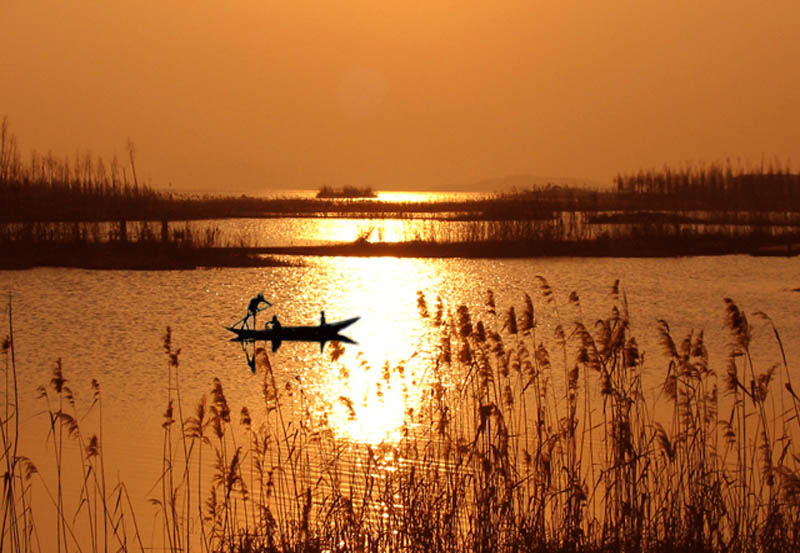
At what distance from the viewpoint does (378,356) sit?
551 inches

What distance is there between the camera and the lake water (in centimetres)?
964

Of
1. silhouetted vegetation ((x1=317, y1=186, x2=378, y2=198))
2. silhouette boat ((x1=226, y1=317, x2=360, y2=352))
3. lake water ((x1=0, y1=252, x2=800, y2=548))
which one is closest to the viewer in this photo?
lake water ((x1=0, y1=252, x2=800, y2=548))

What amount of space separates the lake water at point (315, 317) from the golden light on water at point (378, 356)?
0.04 metres

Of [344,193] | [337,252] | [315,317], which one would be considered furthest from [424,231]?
[344,193]

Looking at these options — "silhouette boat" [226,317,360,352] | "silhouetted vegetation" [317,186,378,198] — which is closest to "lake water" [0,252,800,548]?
"silhouette boat" [226,317,360,352]

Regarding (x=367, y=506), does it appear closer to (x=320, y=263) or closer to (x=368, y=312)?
(x=368, y=312)

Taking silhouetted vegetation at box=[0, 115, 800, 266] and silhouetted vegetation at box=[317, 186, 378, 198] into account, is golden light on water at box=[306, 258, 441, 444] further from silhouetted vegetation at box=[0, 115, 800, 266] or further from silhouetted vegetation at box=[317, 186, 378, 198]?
silhouetted vegetation at box=[317, 186, 378, 198]

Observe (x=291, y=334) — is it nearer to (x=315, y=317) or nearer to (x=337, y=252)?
(x=315, y=317)

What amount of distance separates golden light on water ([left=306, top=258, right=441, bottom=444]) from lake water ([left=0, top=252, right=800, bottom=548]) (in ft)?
0.13

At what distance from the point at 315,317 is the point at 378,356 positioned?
18.2ft

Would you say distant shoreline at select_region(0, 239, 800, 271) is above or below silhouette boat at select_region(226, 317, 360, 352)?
above

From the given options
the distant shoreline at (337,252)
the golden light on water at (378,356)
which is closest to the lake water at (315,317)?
the golden light on water at (378,356)

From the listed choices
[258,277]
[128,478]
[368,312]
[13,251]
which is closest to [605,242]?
[258,277]

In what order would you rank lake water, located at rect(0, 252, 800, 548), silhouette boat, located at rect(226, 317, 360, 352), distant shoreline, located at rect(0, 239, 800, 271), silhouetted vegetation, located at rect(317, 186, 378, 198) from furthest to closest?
silhouetted vegetation, located at rect(317, 186, 378, 198) → distant shoreline, located at rect(0, 239, 800, 271) → silhouette boat, located at rect(226, 317, 360, 352) → lake water, located at rect(0, 252, 800, 548)
